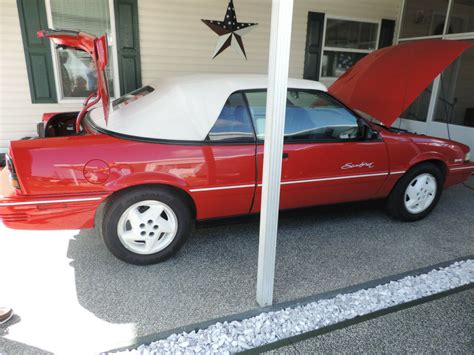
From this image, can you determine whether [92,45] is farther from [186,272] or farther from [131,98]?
[186,272]

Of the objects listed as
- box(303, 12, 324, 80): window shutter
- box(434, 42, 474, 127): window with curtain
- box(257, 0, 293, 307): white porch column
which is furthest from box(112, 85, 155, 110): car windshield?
box(434, 42, 474, 127): window with curtain

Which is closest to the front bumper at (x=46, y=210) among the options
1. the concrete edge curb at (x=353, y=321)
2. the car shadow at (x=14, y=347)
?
the car shadow at (x=14, y=347)

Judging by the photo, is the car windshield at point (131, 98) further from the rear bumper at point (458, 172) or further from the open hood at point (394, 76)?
the rear bumper at point (458, 172)

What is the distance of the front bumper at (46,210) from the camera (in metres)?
2.58

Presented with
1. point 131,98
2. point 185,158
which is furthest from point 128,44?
point 185,158

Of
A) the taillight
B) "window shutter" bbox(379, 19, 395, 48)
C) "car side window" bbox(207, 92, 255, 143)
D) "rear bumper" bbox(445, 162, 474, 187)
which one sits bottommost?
"rear bumper" bbox(445, 162, 474, 187)

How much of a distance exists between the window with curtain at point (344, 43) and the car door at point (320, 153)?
413 centimetres

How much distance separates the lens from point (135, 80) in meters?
5.95

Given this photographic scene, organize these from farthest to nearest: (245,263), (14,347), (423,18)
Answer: (423,18), (245,263), (14,347)

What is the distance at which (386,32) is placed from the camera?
740cm

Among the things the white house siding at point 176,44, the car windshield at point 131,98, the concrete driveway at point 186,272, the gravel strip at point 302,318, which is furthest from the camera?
the white house siding at point 176,44

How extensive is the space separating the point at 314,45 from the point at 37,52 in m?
4.77

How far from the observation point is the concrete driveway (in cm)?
233

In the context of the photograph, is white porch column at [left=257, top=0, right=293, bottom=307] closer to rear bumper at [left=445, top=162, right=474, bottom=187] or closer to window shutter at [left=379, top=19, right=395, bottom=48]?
rear bumper at [left=445, top=162, right=474, bottom=187]
